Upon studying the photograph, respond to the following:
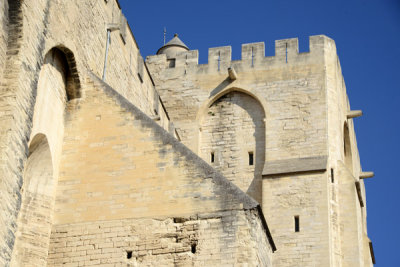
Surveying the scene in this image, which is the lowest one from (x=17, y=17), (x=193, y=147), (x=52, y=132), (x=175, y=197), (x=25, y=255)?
→ (x=25, y=255)

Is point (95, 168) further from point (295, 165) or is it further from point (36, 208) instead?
point (295, 165)

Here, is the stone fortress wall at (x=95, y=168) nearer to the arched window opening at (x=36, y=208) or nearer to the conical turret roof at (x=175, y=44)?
the arched window opening at (x=36, y=208)

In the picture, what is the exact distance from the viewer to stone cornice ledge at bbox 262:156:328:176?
20656 millimetres

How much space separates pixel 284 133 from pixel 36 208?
30.8ft

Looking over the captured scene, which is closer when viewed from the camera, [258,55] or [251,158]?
[251,158]

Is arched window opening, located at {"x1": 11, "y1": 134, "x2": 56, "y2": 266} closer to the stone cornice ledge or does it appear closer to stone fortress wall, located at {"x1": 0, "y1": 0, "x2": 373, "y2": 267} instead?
stone fortress wall, located at {"x1": 0, "y1": 0, "x2": 373, "y2": 267}

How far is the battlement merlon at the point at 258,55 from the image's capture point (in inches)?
892

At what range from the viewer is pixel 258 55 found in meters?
23.0

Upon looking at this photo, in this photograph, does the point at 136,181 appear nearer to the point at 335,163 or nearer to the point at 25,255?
the point at 25,255

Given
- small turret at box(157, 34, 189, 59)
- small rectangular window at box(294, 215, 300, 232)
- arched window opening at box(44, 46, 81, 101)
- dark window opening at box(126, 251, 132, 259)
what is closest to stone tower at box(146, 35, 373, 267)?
small rectangular window at box(294, 215, 300, 232)

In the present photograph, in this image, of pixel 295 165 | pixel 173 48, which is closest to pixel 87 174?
pixel 295 165

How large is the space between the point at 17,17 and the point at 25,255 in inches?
130

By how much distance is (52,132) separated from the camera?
1371 centimetres

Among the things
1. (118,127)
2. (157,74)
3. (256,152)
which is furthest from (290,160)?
(118,127)
